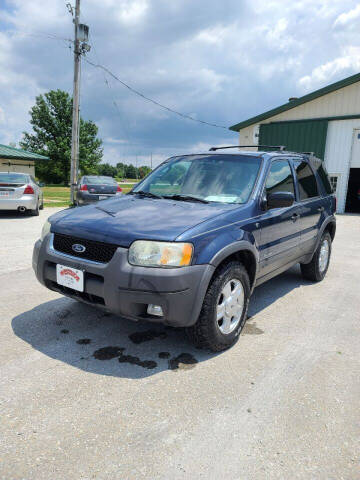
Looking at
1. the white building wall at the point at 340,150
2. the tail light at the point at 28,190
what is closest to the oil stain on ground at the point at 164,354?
the tail light at the point at 28,190

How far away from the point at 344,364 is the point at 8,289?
12.6 feet

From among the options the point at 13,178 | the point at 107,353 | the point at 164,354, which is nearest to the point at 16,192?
the point at 13,178

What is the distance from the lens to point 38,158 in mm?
32469

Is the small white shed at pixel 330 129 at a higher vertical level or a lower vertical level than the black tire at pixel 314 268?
higher

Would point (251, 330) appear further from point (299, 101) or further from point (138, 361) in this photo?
point (299, 101)

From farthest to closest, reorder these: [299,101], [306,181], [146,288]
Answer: [299,101] → [306,181] → [146,288]

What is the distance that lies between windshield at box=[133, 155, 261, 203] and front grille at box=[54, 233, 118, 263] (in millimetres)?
1179

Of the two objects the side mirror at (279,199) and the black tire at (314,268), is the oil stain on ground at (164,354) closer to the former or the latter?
the side mirror at (279,199)

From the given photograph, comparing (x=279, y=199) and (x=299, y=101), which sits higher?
(x=299, y=101)

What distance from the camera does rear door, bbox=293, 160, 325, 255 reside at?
433 cm

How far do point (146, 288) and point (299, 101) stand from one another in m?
18.9

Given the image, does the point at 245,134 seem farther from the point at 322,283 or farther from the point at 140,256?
the point at 140,256

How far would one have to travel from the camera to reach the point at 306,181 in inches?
180

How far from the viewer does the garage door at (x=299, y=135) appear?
18203 millimetres
